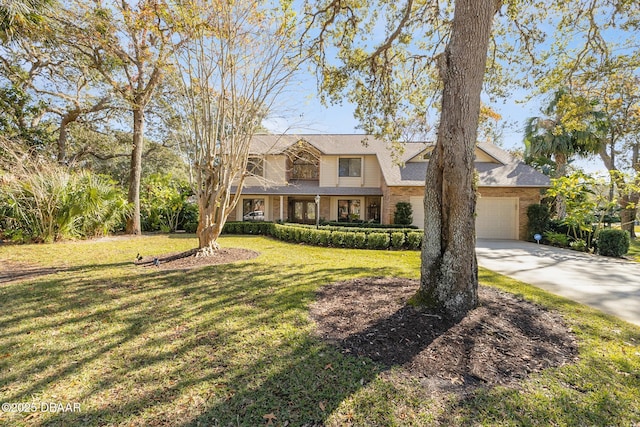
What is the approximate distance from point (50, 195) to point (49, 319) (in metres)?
9.23

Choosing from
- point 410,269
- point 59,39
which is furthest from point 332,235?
point 59,39

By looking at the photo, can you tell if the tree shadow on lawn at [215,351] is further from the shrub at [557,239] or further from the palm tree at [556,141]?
the palm tree at [556,141]

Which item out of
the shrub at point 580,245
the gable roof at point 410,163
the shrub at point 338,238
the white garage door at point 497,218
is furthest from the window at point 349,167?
the shrub at point 580,245

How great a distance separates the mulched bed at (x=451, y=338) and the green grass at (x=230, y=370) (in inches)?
7.4

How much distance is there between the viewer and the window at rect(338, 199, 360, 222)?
1944cm

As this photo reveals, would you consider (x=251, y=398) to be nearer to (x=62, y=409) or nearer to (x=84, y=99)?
(x=62, y=409)

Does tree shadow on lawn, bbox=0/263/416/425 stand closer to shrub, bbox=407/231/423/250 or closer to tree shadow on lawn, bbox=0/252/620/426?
tree shadow on lawn, bbox=0/252/620/426

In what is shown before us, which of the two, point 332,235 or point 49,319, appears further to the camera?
point 332,235

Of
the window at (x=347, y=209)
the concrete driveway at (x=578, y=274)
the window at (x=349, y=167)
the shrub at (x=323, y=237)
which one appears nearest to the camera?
the concrete driveway at (x=578, y=274)

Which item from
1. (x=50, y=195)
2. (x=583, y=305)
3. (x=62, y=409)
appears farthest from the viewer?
(x=50, y=195)

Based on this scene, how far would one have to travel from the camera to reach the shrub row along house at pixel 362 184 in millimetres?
15242

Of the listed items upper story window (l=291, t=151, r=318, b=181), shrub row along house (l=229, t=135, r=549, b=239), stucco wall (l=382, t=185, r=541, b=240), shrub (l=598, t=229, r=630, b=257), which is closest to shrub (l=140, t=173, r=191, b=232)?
shrub row along house (l=229, t=135, r=549, b=239)

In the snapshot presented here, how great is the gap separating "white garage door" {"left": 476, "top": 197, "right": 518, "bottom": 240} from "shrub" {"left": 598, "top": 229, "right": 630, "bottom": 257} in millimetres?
4695

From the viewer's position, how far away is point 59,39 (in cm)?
1115
